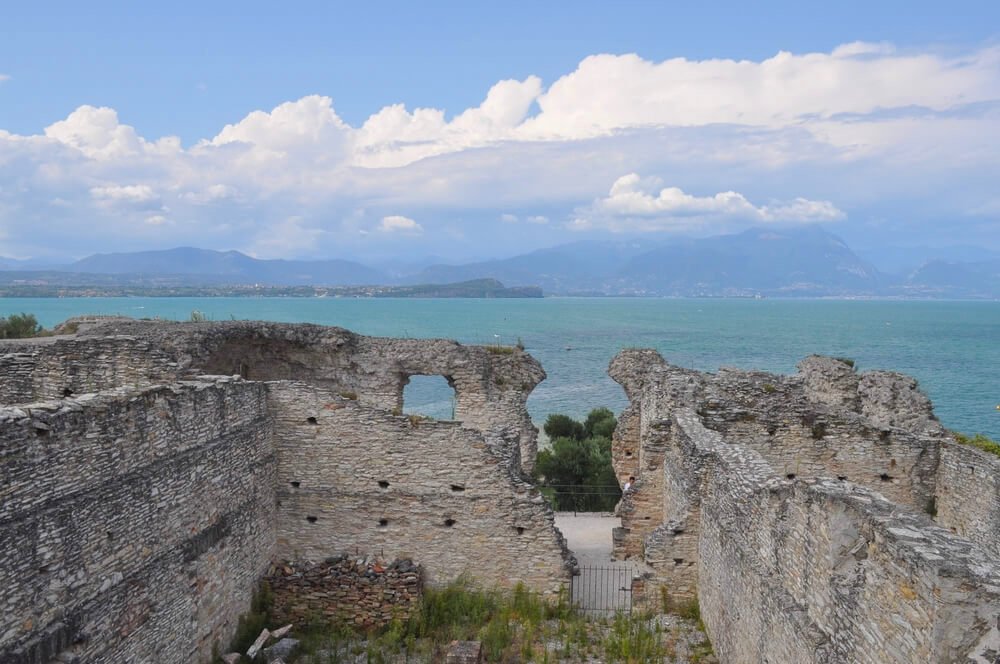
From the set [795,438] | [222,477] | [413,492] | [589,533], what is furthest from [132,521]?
[795,438]

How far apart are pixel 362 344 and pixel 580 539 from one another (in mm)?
6902

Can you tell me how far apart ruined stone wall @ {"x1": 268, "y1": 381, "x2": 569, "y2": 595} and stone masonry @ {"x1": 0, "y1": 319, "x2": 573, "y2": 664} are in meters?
0.03

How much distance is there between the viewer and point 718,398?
1517cm

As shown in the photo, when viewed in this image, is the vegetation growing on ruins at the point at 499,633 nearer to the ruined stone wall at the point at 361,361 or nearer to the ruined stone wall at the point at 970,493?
the ruined stone wall at the point at 361,361

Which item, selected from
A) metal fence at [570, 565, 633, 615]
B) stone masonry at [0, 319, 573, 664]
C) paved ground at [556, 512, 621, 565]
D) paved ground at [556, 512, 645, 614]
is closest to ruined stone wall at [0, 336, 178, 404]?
stone masonry at [0, 319, 573, 664]

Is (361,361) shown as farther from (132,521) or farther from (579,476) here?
(132,521)

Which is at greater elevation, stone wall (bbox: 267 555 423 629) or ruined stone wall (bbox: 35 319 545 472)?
ruined stone wall (bbox: 35 319 545 472)

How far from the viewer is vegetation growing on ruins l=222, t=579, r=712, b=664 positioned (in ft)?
39.5

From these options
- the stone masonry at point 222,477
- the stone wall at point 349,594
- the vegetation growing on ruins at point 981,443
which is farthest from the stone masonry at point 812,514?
the stone wall at point 349,594

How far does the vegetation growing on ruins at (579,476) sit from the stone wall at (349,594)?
7913 mm

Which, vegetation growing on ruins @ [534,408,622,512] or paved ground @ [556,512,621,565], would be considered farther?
vegetation growing on ruins @ [534,408,622,512]

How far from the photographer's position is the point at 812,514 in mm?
8000

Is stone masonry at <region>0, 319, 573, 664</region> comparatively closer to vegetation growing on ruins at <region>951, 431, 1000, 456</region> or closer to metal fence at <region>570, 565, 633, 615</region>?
metal fence at <region>570, 565, 633, 615</region>

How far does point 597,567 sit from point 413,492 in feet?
13.6
